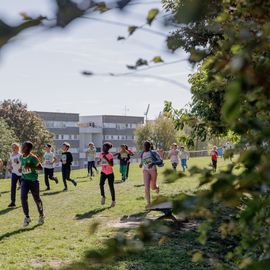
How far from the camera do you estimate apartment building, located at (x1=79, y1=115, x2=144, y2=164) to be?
441ft

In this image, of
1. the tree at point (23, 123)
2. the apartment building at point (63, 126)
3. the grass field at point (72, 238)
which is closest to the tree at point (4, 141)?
the tree at point (23, 123)

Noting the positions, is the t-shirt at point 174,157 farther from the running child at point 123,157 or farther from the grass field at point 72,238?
the grass field at point 72,238

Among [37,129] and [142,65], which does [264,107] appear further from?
[37,129]

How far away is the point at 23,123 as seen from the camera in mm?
71938

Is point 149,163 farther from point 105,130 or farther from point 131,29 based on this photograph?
point 105,130

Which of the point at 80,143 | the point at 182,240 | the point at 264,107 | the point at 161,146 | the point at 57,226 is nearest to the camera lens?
the point at 264,107

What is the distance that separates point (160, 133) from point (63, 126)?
3456cm

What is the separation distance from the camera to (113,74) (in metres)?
1.57

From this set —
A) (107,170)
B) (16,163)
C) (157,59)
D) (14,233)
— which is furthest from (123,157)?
(157,59)

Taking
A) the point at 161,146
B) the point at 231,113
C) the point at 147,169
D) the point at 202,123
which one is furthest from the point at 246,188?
the point at 161,146

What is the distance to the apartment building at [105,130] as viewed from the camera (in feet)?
441

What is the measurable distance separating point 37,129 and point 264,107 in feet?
234

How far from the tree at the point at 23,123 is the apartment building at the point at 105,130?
5897 cm

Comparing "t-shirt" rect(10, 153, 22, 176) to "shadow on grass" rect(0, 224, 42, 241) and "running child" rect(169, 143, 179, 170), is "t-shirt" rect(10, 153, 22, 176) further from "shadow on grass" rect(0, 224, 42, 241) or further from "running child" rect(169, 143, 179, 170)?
"running child" rect(169, 143, 179, 170)
